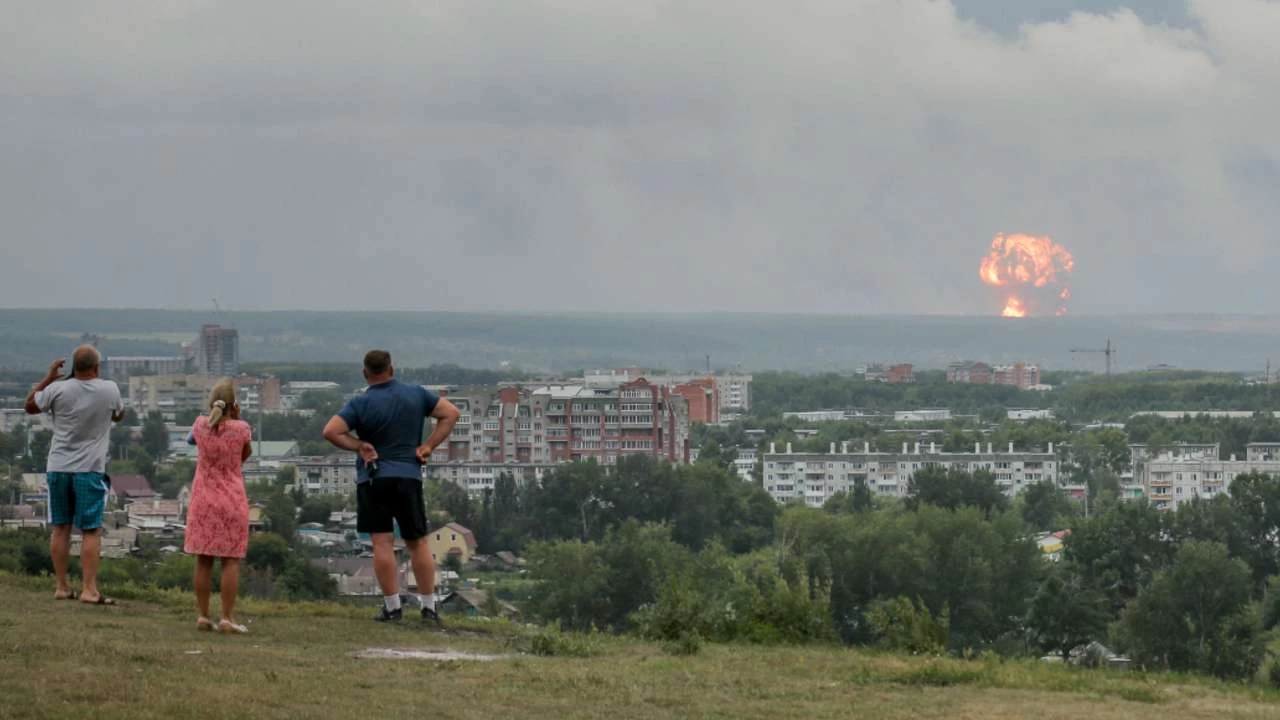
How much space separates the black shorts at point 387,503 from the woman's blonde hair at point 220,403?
0.92 m

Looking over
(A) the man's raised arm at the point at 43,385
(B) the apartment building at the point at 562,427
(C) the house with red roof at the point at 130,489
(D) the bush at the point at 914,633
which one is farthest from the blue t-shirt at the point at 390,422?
(B) the apartment building at the point at 562,427

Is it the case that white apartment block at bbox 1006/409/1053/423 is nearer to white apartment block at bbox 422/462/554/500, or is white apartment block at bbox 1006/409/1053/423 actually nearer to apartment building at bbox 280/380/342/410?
white apartment block at bbox 422/462/554/500

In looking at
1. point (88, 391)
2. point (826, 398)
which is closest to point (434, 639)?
point (88, 391)

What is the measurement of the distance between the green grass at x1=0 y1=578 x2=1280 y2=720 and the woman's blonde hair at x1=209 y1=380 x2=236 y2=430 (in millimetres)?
1138

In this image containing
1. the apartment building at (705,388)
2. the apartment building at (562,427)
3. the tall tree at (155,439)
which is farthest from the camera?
the apartment building at (705,388)

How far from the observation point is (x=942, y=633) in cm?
1512

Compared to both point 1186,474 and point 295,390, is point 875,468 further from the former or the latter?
point 295,390

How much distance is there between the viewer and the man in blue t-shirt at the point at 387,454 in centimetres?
1396

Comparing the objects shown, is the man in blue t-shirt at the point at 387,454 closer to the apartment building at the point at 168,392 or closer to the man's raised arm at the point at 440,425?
the man's raised arm at the point at 440,425

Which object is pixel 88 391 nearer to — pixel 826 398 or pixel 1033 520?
pixel 1033 520

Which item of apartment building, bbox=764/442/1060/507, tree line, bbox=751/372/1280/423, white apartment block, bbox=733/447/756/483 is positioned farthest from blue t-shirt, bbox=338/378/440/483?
tree line, bbox=751/372/1280/423

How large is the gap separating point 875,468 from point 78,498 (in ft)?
311

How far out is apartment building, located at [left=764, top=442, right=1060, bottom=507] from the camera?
104 meters

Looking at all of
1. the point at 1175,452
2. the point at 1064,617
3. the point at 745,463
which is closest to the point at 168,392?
the point at 745,463
